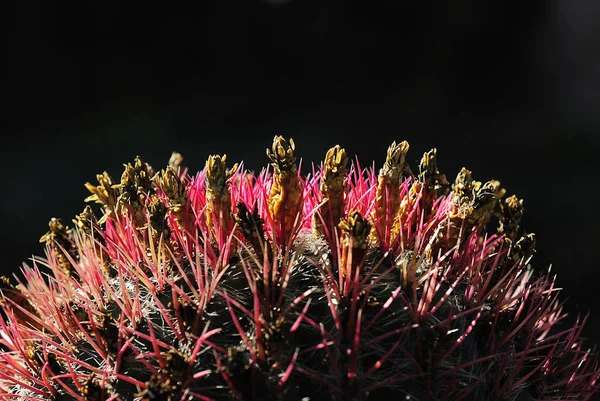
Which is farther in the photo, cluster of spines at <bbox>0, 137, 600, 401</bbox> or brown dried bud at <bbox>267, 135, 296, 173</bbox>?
brown dried bud at <bbox>267, 135, 296, 173</bbox>

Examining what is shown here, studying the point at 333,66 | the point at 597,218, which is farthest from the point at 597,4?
the point at 333,66

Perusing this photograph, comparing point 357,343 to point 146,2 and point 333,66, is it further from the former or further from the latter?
point 146,2

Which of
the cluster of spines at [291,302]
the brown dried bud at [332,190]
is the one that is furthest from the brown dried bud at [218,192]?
the brown dried bud at [332,190]

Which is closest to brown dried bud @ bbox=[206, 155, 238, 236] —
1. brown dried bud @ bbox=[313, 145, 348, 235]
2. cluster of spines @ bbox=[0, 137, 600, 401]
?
cluster of spines @ bbox=[0, 137, 600, 401]

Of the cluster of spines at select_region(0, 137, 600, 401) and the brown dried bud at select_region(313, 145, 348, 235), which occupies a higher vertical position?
the brown dried bud at select_region(313, 145, 348, 235)

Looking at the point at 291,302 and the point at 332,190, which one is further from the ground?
the point at 332,190

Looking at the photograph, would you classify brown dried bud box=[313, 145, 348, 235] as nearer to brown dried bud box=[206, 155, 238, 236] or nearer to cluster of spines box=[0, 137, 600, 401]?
cluster of spines box=[0, 137, 600, 401]

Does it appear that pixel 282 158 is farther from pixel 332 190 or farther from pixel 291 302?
pixel 291 302

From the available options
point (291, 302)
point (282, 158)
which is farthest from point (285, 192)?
point (291, 302)

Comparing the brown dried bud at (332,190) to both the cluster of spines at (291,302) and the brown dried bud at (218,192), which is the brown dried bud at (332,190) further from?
the brown dried bud at (218,192)
